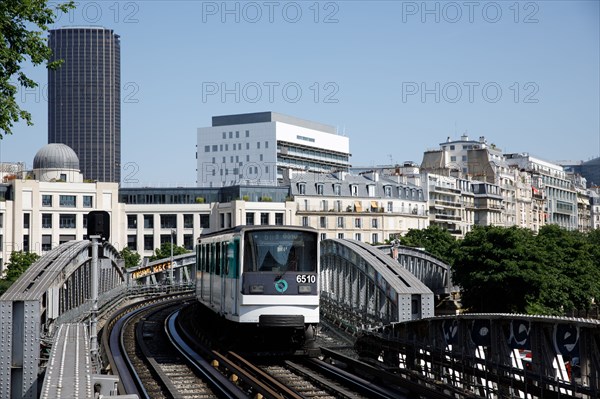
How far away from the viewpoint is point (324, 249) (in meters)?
36.4

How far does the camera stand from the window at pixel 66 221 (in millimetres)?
108812

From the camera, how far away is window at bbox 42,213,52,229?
108m

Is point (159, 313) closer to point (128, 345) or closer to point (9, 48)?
point (128, 345)

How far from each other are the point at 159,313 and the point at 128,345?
17.5 m

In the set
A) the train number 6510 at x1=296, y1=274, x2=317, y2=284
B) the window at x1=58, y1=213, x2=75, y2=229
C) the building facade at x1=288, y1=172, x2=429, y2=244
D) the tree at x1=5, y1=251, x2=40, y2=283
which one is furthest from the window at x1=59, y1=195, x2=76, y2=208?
the train number 6510 at x1=296, y1=274, x2=317, y2=284

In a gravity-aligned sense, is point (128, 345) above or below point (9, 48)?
below

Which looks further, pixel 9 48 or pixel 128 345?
pixel 128 345

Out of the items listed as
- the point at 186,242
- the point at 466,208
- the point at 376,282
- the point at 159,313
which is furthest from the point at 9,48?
the point at 466,208

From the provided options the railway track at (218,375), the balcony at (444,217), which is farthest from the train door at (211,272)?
the balcony at (444,217)

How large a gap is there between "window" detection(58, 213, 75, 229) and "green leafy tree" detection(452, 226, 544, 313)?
53.7 m

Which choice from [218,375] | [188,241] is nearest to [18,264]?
[188,241]

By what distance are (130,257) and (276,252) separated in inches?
3289

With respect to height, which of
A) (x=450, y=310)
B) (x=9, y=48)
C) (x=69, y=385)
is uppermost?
(x=9, y=48)

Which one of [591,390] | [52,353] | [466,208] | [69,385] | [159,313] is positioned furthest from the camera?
[466,208]
